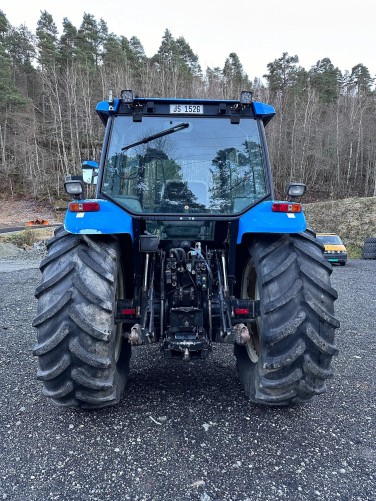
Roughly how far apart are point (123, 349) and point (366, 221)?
21164mm

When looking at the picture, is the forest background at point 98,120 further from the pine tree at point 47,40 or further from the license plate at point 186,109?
the license plate at point 186,109

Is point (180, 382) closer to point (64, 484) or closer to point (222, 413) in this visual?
point (222, 413)

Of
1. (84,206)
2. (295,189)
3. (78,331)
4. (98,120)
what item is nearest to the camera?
(78,331)

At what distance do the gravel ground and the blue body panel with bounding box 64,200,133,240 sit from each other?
130 cm

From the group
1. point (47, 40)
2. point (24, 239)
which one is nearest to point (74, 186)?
point (24, 239)

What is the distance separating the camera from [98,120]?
32.7m

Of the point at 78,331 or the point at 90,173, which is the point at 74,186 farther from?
the point at 78,331

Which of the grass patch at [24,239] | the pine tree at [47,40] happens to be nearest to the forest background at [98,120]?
the pine tree at [47,40]

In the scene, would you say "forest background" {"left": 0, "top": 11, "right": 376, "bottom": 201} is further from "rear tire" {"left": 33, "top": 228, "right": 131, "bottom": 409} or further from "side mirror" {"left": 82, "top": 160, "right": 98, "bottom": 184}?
"rear tire" {"left": 33, "top": 228, "right": 131, "bottom": 409}

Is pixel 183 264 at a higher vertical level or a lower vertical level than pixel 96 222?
lower

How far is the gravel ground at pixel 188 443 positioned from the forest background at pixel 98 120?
97.7ft

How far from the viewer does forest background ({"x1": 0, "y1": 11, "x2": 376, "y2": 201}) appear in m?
33.8

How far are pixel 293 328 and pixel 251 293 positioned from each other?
2.68 feet

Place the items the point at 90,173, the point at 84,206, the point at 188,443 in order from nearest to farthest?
the point at 188,443 < the point at 84,206 < the point at 90,173
